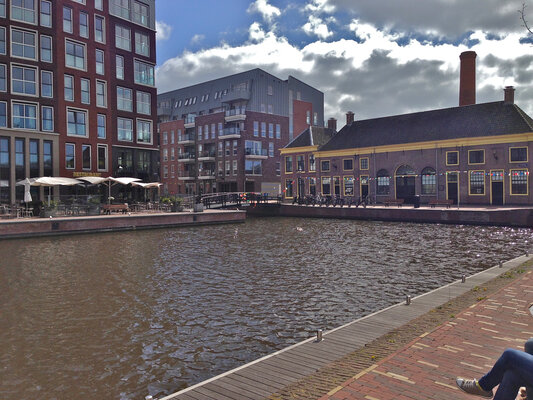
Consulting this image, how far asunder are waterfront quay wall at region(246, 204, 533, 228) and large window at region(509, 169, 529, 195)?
596 cm

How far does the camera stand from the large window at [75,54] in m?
35.9

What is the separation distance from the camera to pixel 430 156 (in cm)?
4466

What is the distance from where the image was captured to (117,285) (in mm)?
12352

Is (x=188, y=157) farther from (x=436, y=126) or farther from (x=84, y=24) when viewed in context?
(x=436, y=126)

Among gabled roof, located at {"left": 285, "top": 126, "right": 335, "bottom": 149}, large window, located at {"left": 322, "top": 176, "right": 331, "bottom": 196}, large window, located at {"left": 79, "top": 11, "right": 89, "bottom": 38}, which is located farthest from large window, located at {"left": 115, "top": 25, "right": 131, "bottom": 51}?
large window, located at {"left": 322, "top": 176, "right": 331, "bottom": 196}

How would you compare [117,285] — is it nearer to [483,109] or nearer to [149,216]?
[149,216]

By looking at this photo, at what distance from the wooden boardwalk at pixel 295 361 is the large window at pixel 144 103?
37888 millimetres

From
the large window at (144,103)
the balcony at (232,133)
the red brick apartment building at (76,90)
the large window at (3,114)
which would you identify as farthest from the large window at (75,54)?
the balcony at (232,133)

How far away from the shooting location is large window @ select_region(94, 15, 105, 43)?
124 ft

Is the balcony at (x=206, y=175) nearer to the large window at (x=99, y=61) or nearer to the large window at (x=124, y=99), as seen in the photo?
the large window at (x=124, y=99)

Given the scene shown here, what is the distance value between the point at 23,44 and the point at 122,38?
9.10 m

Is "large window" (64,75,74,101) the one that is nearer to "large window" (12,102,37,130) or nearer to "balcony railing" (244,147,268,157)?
"large window" (12,102,37,130)

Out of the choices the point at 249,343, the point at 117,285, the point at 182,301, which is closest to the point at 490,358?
the point at 249,343

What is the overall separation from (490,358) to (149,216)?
27.2 metres
